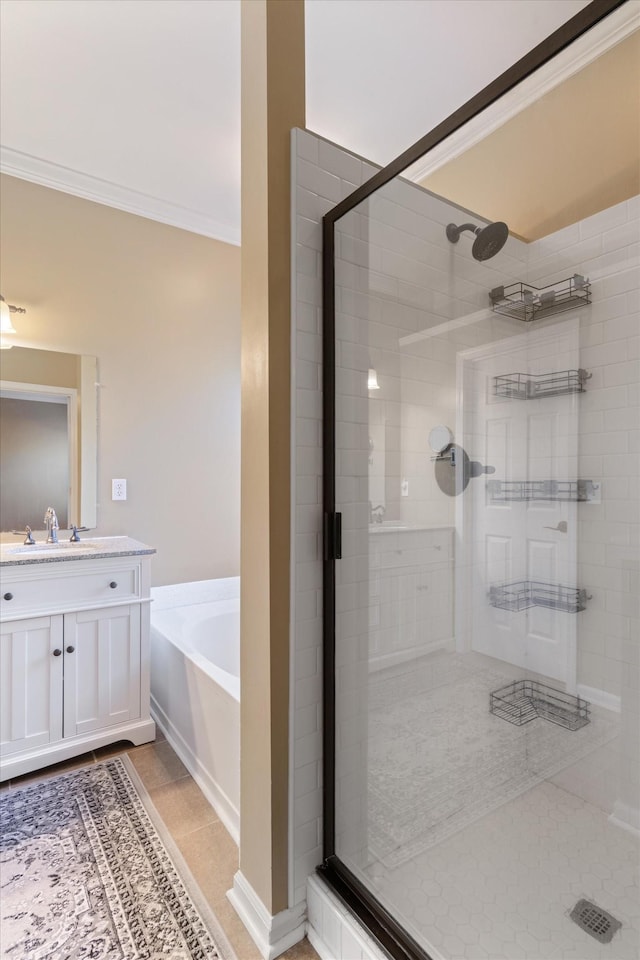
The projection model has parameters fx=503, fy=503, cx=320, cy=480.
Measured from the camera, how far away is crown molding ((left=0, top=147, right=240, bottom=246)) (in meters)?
2.45

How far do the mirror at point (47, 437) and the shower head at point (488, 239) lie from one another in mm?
2171

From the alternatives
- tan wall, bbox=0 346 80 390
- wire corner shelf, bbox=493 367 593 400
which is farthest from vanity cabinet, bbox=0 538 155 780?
wire corner shelf, bbox=493 367 593 400

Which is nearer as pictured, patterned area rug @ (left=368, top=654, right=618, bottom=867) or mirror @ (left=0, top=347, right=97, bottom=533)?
patterned area rug @ (left=368, top=654, right=618, bottom=867)

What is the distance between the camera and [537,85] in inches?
38.4

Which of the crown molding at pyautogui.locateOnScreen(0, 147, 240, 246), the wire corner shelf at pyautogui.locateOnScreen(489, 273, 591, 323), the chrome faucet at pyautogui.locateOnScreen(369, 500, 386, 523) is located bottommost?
the chrome faucet at pyautogui.locateOnScreen(369, 500, 386, 523)

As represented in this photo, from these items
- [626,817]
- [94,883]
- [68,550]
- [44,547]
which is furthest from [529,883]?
[44,547]

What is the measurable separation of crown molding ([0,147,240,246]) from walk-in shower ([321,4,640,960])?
76.0 inches

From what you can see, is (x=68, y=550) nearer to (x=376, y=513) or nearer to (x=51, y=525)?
(x=51, y=525)

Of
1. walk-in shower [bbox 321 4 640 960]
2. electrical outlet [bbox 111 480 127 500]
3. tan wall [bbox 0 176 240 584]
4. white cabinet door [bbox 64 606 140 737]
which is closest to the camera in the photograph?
walk-in shower [bbox 321 4 640 960]

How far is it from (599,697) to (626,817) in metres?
0.19

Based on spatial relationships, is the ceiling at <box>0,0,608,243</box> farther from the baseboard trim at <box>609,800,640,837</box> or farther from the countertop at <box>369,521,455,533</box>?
the baseboard trim at <box>609,800,640,837</box>

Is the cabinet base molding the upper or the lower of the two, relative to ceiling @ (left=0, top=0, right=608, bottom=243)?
lower

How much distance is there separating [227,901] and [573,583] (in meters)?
1.31

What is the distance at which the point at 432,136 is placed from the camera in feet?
3.64
